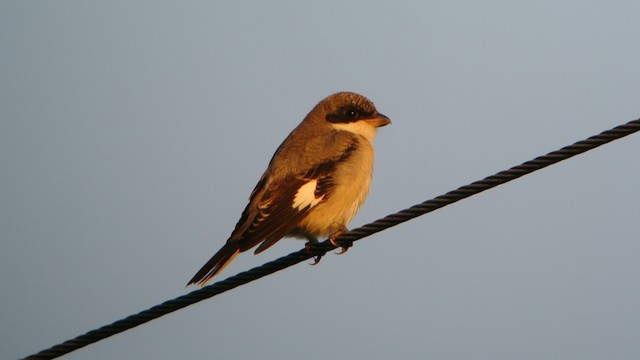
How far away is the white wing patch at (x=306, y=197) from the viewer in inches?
249

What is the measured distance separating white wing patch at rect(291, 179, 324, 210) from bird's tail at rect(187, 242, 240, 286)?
0.66m

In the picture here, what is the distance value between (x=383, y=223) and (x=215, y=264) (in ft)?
4.55

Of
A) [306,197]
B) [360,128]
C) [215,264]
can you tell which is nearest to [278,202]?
[306,197]

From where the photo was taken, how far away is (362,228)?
4922mm

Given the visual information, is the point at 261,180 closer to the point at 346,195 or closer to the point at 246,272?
the point at 346,195

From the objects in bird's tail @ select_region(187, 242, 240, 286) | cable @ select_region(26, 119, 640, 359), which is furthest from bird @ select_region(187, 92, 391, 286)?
cable @ select_region(26, 119, 640, 359)

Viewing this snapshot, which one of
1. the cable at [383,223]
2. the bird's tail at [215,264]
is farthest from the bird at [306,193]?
the cable at [383,223]

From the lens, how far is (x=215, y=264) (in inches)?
222

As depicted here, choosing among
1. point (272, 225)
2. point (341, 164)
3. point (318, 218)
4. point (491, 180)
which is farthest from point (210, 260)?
point (491, 180)

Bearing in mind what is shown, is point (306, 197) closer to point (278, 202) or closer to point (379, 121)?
point (278, 202)

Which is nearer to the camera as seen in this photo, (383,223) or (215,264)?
(383,223)

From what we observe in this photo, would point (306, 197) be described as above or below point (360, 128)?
below

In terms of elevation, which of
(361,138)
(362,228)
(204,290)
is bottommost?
(204,290)

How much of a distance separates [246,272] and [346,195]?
207 cm
